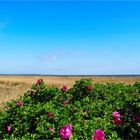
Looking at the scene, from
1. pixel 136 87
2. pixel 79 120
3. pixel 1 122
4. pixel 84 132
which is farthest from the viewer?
pixel 136 87

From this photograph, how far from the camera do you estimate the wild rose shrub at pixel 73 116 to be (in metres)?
6.73

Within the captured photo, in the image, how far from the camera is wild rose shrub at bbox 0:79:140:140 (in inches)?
265

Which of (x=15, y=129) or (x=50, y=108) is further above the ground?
(x=50, y=108)

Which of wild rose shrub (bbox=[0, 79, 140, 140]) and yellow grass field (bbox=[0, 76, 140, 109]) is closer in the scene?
wild rose shrub (bbox=[0, 79, 140, 140])

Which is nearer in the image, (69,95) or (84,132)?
(84,132)

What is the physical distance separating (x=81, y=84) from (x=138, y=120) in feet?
10.0

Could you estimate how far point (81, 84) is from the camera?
10758 mm

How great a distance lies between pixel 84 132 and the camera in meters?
6.50

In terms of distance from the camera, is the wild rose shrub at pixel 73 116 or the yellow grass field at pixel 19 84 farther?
the yellow grass field at pixel 19 84

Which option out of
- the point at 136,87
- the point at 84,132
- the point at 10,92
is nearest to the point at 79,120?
the point at 84,132

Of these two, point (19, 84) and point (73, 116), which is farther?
point (19, 84)

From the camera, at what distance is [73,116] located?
755cm

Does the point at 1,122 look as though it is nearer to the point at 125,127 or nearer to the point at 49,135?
the point at 49,135

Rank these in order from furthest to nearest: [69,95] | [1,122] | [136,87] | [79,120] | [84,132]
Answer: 1. [136,87]
2. [69,95]
3. [1,122]
4. [79,120]
5. [84,132]
